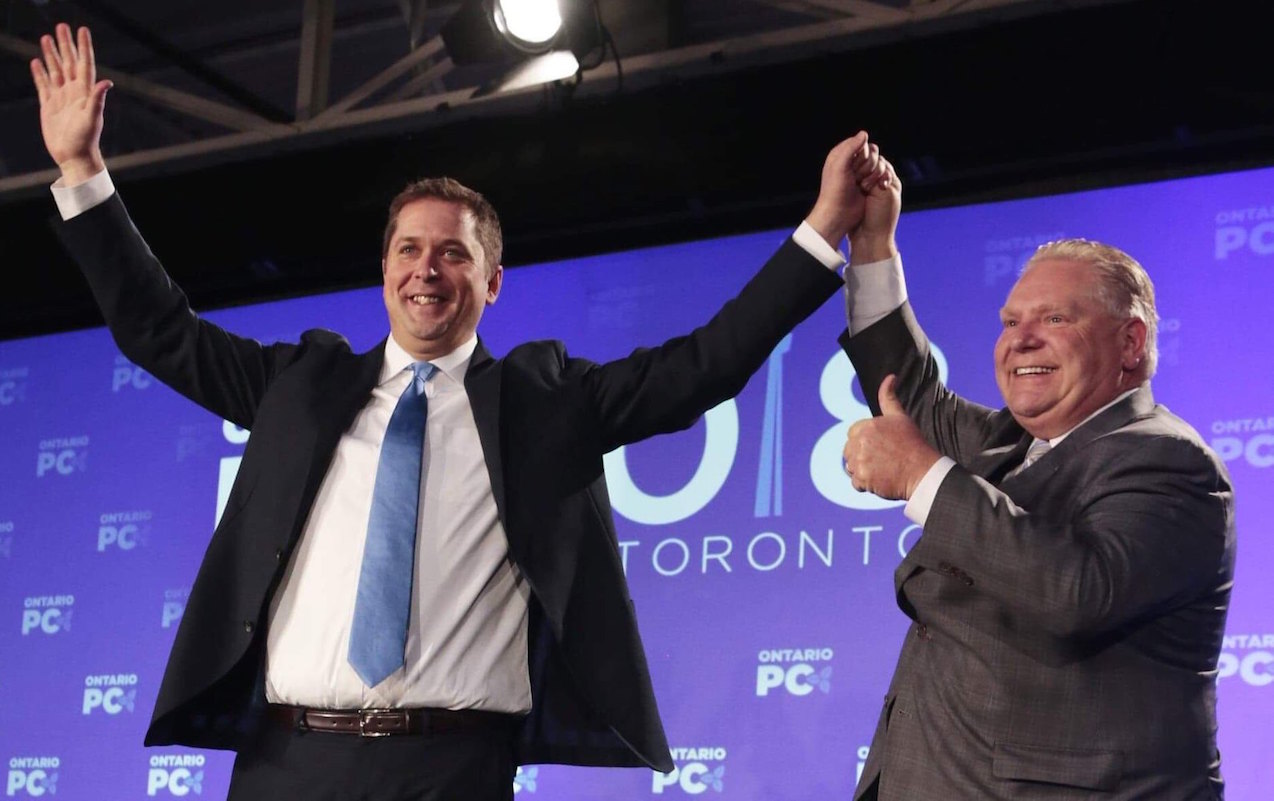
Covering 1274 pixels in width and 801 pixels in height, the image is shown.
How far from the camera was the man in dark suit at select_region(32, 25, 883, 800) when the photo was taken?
2.24 meters

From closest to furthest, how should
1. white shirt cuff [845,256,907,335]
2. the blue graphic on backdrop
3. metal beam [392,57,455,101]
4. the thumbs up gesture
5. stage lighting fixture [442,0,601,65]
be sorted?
the thumbs up gesture < white shirt cuff [845,256,907,335] < the blue graphic on backdrop < stage lighting fixture [442,0,601,65] < metal beam [392,57,455,101]

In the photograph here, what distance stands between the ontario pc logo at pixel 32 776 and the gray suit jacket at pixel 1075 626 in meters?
3.55

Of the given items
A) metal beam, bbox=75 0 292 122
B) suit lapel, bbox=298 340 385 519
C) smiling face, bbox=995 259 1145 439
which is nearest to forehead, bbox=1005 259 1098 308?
smiling face, bbox=995 259 1145 439

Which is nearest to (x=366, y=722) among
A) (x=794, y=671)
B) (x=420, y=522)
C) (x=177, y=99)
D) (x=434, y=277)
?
(x=420, y=522)

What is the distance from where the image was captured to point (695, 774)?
3922 millimetres

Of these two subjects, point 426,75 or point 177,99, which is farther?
point 177,99

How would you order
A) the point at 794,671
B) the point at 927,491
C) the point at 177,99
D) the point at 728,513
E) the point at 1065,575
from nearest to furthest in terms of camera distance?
the point at 1065,575 < the point at 927,491 < the point at 794,671 < the point at 728,513 < the point at 177,99

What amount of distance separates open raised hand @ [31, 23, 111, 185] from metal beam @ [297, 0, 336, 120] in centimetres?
236

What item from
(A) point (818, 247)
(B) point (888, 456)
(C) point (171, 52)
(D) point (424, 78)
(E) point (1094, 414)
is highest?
(C) point (171, 52)

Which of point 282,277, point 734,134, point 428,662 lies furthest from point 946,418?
point 282,277

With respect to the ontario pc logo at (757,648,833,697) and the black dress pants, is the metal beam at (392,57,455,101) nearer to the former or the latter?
the ontario pc logo at (757,648,833,697)

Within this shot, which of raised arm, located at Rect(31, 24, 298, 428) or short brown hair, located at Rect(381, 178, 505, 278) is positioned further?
short brown hair, located at Rect(381, 178, 505, 278)

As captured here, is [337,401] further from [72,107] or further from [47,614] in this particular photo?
[47,614]

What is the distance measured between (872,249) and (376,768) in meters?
1.13
